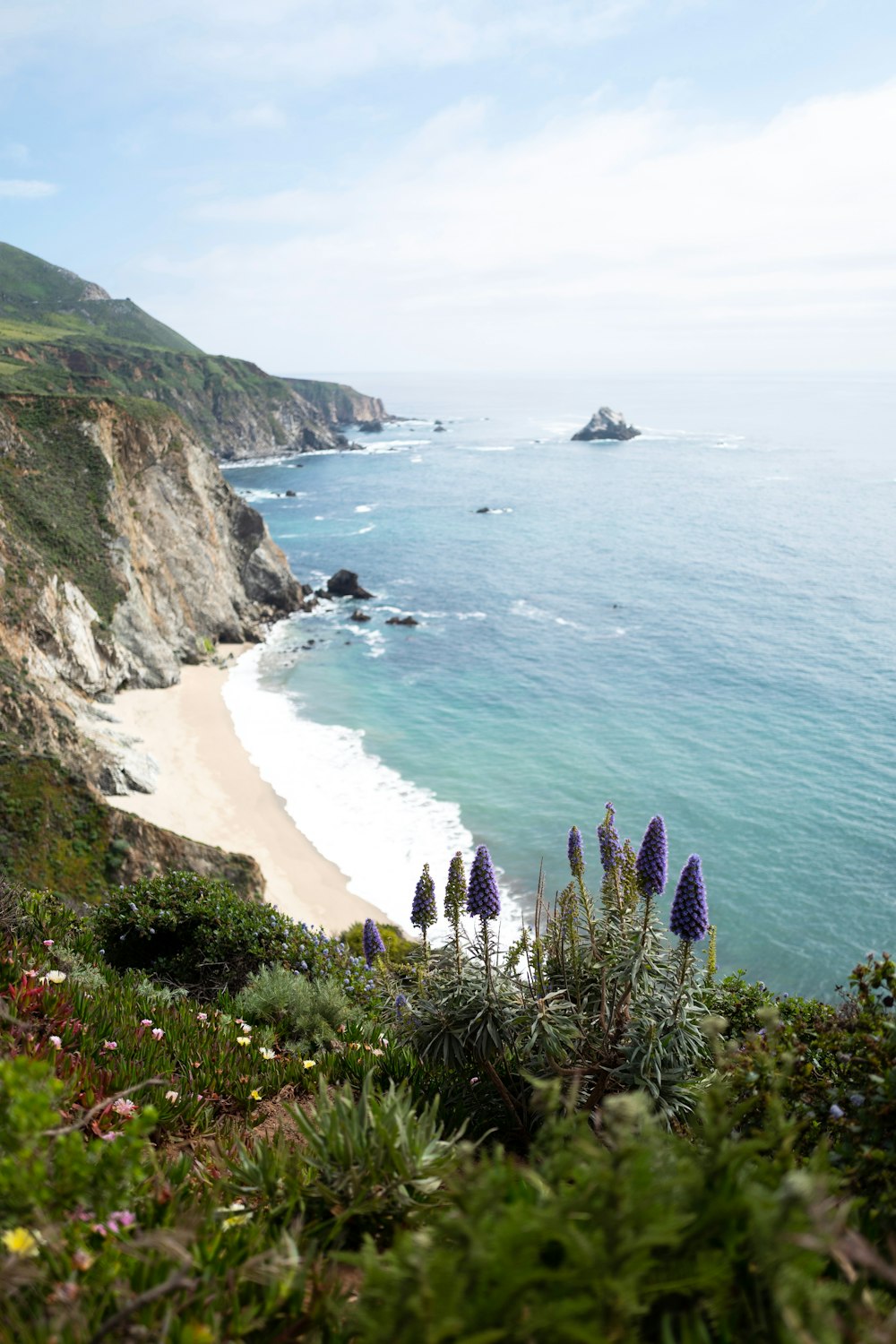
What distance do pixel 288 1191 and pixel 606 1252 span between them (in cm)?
226

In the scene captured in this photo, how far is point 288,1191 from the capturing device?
13.6 feet

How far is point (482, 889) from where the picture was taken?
23.5ft

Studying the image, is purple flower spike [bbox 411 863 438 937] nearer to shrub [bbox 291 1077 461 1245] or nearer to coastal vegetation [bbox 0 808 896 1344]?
coastal vegetation [bbox 0 808 896 1344]

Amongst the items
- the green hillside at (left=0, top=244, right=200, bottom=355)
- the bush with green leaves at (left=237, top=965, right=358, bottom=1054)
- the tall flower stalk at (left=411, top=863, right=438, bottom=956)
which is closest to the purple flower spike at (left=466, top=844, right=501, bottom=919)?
the tall flower stalk at (left=411, top=863, right=438, bottom=956)

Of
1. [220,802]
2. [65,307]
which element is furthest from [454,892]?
[65,307]

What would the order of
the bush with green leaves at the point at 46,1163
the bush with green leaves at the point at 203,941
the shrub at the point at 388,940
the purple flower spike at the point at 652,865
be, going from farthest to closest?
the shrub at the point at 388,940, the bush with green leaves at the point at 203,941, the purple flower spike at the point at 652,865, the bush with green leaves at the point at 46,1163

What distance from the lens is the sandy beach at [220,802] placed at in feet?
90.5

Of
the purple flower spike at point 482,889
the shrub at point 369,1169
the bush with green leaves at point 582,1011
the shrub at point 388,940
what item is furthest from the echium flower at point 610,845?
the shrub at point 388,940

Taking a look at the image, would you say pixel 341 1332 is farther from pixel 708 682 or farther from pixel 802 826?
pixel 708 682

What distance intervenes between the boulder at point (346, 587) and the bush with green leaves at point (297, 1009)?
58.2 metres

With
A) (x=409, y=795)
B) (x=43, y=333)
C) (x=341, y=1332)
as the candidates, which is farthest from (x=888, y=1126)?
(x=43, y=333)

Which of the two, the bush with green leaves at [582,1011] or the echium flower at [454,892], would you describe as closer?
the bush with green leaves at [582,1011]

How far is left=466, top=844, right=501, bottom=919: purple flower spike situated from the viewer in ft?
23.4

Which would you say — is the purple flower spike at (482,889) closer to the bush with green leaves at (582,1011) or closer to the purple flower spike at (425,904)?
the bush with green leaves at (582,1011)
